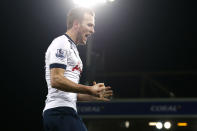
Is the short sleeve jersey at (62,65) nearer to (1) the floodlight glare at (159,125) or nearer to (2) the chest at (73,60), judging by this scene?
(2) the chest at (73,60)

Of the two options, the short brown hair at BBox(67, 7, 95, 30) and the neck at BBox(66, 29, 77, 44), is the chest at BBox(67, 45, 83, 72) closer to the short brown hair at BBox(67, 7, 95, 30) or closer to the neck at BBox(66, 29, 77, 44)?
the neck at BBox(66, 29, 77, 44)

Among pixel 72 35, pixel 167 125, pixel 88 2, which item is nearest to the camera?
pixel 72 35

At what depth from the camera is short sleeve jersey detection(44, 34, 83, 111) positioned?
2809 millimetres

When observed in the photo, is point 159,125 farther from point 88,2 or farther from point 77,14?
point 77,14

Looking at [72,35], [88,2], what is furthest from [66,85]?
[88,2]

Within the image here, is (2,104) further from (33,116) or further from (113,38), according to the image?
(113,38)

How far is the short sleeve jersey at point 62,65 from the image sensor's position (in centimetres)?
281

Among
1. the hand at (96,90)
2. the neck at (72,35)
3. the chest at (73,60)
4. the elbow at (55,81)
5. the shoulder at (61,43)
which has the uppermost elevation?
the neck at (72,35)

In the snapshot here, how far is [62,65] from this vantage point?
2.79m

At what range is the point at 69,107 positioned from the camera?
288 cm

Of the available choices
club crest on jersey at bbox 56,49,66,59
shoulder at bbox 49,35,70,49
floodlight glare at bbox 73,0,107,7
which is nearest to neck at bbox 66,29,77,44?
A: shoulder at bbox 49,35,70,49

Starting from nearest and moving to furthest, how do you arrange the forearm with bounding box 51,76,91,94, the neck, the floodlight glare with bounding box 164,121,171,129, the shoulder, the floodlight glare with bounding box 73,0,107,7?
the forearm with bounding box 51,76,91,94, the shoulder, the neck, the floodlight glare with bounding box 73,0,107,7, the floodlight glare with bounding box 164,121,171,129

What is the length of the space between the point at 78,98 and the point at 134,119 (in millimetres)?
6848

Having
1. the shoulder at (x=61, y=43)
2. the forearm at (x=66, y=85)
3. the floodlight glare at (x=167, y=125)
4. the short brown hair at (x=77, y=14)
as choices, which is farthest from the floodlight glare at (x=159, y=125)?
the forearm at (x=66, y=85)
